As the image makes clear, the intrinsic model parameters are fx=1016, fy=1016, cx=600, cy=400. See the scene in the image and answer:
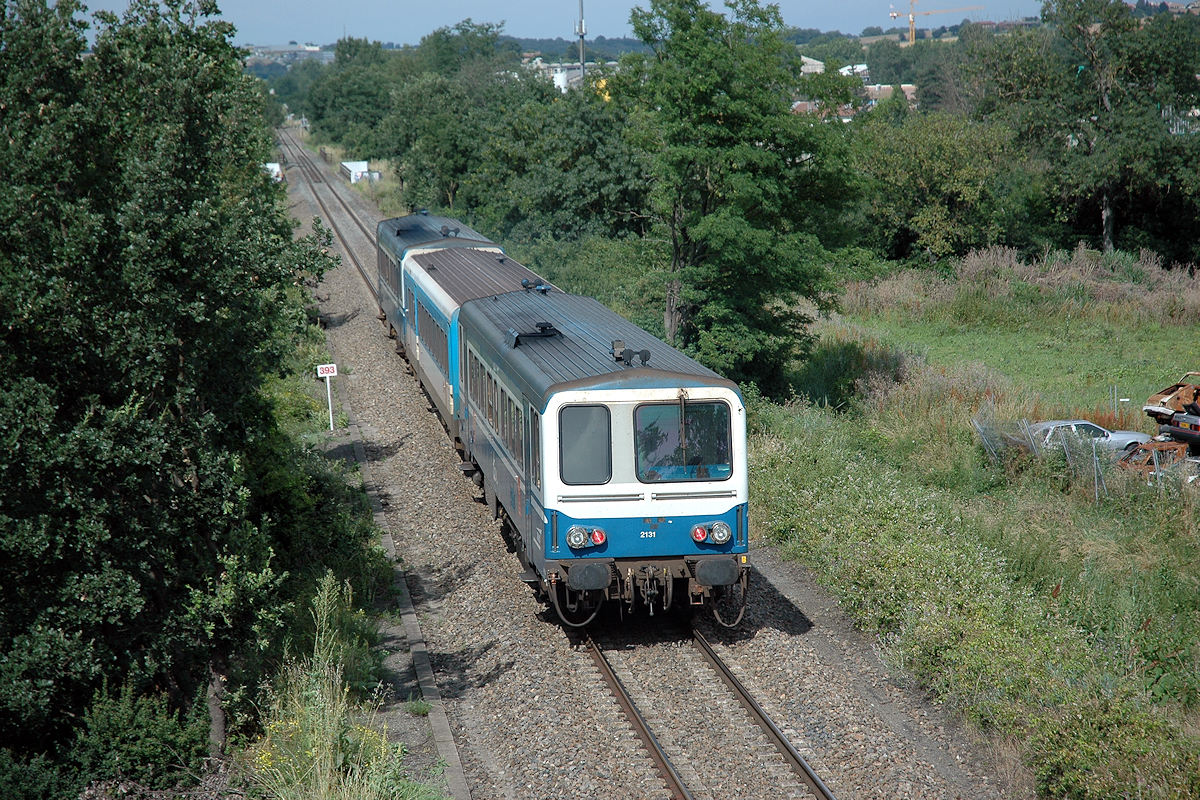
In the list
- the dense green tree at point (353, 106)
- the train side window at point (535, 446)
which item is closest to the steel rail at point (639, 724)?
the train side window at point (535, 446)

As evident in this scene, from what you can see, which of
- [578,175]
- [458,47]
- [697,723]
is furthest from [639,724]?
[458,47]

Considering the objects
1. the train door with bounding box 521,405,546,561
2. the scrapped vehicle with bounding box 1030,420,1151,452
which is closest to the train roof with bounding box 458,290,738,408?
the train door with bounding box 521,405,546,561

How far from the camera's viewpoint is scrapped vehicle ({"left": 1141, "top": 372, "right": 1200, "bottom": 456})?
17797 millimetres

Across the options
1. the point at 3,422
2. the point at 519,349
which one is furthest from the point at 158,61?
the point at 519,349

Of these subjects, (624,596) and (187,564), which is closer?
(187,564)

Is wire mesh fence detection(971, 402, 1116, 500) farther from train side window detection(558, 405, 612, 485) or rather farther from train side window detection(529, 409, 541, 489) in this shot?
train side window detection(529, 409, 541, 489)

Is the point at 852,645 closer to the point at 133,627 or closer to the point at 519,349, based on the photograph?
the point at 519,349

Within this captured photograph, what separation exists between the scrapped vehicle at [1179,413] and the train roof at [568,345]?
1099 cm

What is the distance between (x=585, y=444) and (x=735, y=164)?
32.5ft

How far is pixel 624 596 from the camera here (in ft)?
32.3

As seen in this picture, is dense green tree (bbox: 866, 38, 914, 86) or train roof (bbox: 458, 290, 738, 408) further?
dense green tree (bbox: 866, 38, 914, 86)

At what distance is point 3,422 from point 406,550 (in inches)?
286

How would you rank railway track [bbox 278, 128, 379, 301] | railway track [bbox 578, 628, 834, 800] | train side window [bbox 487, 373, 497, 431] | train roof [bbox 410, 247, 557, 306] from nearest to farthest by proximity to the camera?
railway track [bbox 578, 628, 834, 800] → train side window [bbox 487, 373, 497, 431] → train roof [bbox 410, 247, 557, 306] → railway track [bbox 278, 128, 379, 301]

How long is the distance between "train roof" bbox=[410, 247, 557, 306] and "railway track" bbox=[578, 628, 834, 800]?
6.84 metres
